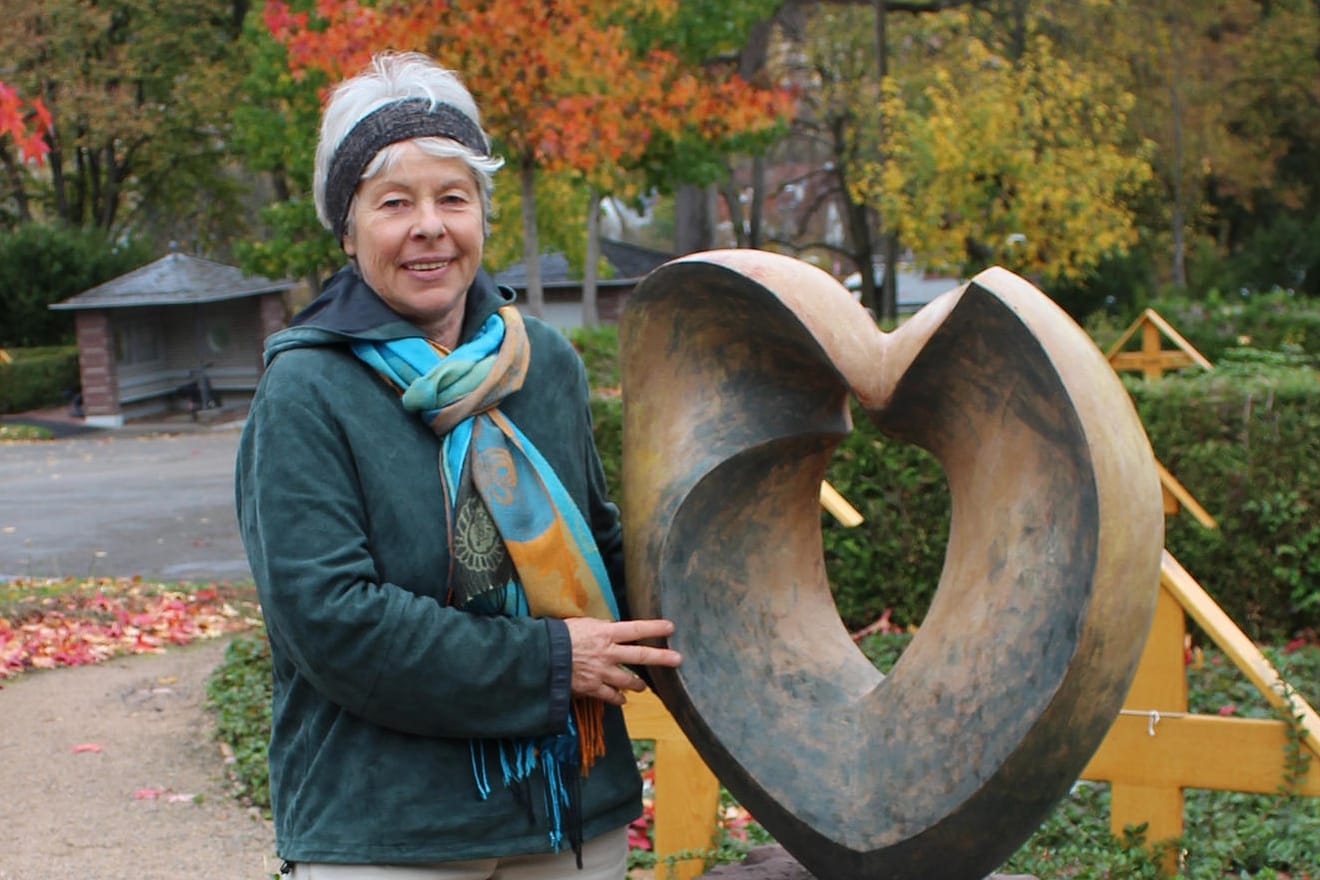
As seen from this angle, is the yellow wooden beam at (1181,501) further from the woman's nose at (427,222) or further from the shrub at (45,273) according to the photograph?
the shrub at (45,273)

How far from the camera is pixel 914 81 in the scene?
23359mm

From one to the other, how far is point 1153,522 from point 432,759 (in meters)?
1.06

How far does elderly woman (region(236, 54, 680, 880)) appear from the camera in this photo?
193cm

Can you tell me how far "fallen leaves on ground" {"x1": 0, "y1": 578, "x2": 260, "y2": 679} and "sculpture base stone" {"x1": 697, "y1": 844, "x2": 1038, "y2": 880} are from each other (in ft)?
16.9

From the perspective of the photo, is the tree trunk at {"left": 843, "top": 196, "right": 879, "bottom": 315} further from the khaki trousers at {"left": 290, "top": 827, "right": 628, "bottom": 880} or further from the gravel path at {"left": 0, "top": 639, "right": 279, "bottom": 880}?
the khaki trousers at {"left": 290, "top": 827, "right": 628, "bottom": 880}

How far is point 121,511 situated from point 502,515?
1155 cm

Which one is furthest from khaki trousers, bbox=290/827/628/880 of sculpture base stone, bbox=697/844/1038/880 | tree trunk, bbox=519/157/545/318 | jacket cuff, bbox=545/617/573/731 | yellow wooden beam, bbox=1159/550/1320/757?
tree trunk, bbox=519/157/545/318

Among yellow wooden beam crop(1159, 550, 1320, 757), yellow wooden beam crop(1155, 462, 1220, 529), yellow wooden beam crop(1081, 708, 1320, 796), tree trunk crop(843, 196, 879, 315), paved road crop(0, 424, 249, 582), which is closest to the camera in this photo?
yellow wooden beam crop(1159, 550, 1320, 757)

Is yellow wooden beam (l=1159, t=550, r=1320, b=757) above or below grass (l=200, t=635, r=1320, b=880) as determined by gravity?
above

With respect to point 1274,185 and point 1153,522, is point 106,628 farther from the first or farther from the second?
point 1274,185

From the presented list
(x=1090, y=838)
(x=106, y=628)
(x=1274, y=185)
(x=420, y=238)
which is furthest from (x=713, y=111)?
(x=1274, y=185)

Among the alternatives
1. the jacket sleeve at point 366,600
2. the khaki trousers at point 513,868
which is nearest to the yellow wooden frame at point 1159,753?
the khaki trousers at point 513,868

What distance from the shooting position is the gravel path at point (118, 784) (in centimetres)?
455

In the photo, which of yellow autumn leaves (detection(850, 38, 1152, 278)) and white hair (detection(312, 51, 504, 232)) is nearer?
white hair (detection(312, 51, 504, 232))
